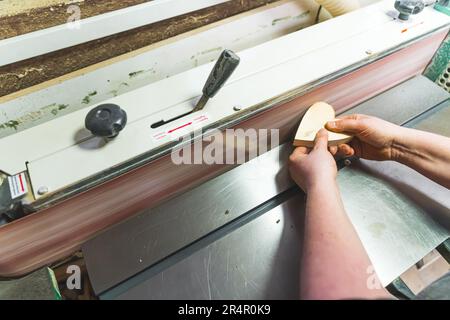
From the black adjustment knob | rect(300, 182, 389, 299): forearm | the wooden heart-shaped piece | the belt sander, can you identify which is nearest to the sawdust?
the belt sander

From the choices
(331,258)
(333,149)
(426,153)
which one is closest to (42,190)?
(331,258)

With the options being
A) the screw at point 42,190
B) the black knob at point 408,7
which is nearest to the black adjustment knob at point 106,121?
the screw at point 42,190

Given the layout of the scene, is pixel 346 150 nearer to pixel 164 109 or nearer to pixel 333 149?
pixel 333 149

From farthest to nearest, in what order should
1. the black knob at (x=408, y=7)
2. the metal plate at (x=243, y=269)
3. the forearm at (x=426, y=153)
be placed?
the black knob at (x=408, y=7)
the forearm at (x=426, y=153)
the metal plate at (x=243, y=269)

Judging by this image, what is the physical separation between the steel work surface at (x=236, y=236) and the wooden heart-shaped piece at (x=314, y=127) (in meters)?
0.10

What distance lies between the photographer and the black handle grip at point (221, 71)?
682mm

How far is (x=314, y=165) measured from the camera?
0.84 metres

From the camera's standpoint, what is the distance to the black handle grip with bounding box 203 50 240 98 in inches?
26.9

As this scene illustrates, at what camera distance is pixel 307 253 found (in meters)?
0.71

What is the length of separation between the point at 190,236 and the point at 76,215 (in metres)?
0.29

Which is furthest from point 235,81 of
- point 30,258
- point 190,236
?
point 30,258

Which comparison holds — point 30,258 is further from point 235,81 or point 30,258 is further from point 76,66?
point 235,81

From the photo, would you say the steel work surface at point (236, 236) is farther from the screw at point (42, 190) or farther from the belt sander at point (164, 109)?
the screw at point (42, 190)

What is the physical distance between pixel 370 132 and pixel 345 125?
0.08 meters
